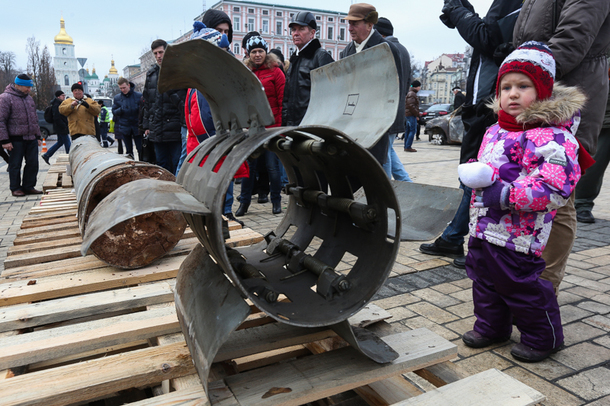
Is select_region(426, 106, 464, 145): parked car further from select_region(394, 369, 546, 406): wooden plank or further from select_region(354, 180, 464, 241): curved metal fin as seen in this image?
select_region(394, 369, 546, 406): wooden plank

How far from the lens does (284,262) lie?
88.4 inches

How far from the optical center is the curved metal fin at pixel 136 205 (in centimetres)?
129

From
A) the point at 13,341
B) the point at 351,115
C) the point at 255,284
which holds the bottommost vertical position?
the point at 13,341

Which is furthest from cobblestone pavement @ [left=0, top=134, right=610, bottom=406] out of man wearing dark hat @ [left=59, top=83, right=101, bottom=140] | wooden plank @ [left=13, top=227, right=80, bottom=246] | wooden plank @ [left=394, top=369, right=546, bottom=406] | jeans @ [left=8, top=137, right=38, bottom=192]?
man wearing dark hat @ [left=59, top=83, right=101, bottom=140]

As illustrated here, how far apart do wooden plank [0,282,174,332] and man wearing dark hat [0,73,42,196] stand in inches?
256

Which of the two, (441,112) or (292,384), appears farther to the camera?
(441,112)

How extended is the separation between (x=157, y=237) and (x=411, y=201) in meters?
1.74

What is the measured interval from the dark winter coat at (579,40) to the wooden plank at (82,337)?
8.50 feet

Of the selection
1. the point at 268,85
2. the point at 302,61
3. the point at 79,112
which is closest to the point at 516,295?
the point at 302,61

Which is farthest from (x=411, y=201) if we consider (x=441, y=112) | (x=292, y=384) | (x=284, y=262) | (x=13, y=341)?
(x=441, y=112)

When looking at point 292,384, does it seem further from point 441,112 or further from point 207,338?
point 441,112

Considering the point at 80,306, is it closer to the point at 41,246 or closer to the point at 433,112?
the point at 41,246

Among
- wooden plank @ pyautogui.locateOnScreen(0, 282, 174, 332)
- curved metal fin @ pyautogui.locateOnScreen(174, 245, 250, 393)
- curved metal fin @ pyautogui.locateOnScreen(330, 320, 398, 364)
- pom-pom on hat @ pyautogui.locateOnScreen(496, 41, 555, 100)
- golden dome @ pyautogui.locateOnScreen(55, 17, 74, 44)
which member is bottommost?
wooden plank @ pyautogui.locateOnScreen(0, 282, 174, 332)

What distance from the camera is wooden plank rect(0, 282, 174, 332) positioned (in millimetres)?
2107
